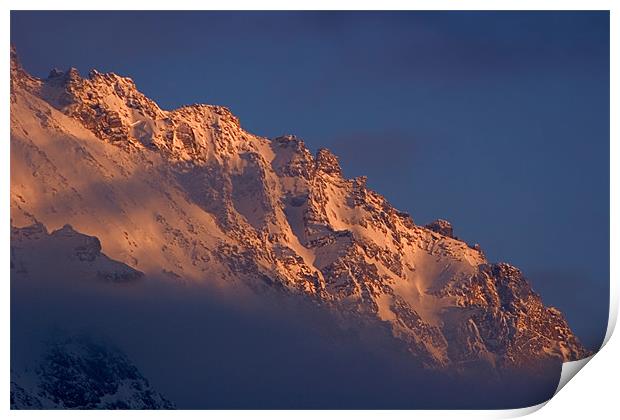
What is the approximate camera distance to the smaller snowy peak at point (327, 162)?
350 ft

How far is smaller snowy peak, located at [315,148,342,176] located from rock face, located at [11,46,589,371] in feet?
0.51

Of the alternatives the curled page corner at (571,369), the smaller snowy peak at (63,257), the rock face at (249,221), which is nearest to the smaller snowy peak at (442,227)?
the rock face at (249,221)

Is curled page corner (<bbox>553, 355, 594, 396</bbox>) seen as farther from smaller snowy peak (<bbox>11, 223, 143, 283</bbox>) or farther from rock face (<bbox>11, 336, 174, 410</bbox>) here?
smaller snowy peak (<bbox>11, 223, 143, 283</bbox>)

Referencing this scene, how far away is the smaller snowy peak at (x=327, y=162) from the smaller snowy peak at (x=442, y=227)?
7914 millimetres

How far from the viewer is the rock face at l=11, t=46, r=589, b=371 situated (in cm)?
8269

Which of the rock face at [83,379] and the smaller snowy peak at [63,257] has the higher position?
the smaller snowy peak at [63,257]

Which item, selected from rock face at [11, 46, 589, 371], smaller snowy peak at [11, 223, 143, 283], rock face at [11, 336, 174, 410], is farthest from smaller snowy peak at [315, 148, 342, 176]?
rock face at [11, 336, 174, 410]

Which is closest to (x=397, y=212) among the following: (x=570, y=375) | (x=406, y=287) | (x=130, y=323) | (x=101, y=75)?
(x=406, y=287)

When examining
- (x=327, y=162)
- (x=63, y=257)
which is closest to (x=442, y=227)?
(x=327, y=162)

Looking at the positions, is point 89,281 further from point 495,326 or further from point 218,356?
point 495,326

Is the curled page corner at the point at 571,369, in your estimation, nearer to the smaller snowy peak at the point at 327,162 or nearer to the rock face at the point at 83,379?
the rock face at the point at 83,379

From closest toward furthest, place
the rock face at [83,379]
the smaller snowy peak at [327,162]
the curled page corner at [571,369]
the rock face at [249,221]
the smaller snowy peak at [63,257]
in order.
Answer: the curled page corner at [571,369] < the rock face at [83,379] < the smaller snowy peak at [63,257] < the rock face at [249,221] < the smaller snowy peak at [327,162]

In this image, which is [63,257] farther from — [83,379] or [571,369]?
[571,369]

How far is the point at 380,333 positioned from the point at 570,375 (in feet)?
138
